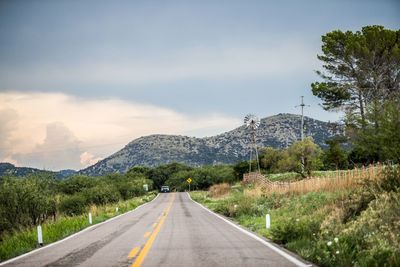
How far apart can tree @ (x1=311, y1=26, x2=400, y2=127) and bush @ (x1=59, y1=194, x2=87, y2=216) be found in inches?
1100

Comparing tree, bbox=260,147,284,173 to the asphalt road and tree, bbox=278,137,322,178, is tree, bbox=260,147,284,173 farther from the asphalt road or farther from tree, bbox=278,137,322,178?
the asphalt road

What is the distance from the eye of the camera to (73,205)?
43.2m

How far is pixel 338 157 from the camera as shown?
58656 mm

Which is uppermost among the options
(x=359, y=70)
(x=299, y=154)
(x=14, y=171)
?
(x=359, y=70)

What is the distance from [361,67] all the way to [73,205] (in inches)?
1295

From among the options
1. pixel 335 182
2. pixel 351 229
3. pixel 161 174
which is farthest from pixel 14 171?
pixel 161 174

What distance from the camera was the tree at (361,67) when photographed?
4306 centimetres

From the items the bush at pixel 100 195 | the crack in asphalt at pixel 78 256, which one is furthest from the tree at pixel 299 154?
the crack in asphalt at pixel 78 256

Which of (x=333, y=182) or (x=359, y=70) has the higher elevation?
(x=359, y=70)

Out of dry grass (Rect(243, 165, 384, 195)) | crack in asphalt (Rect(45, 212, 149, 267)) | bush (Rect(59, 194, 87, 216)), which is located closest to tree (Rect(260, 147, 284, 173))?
bush (Rect(59, 194, 87, 216))

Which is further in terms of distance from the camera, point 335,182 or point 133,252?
point 335,182

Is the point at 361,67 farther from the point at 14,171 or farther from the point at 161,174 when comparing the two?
the point at 161,174

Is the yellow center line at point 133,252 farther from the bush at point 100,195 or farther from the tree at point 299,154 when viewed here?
the tree at point 299,154

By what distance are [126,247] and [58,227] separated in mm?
8400
